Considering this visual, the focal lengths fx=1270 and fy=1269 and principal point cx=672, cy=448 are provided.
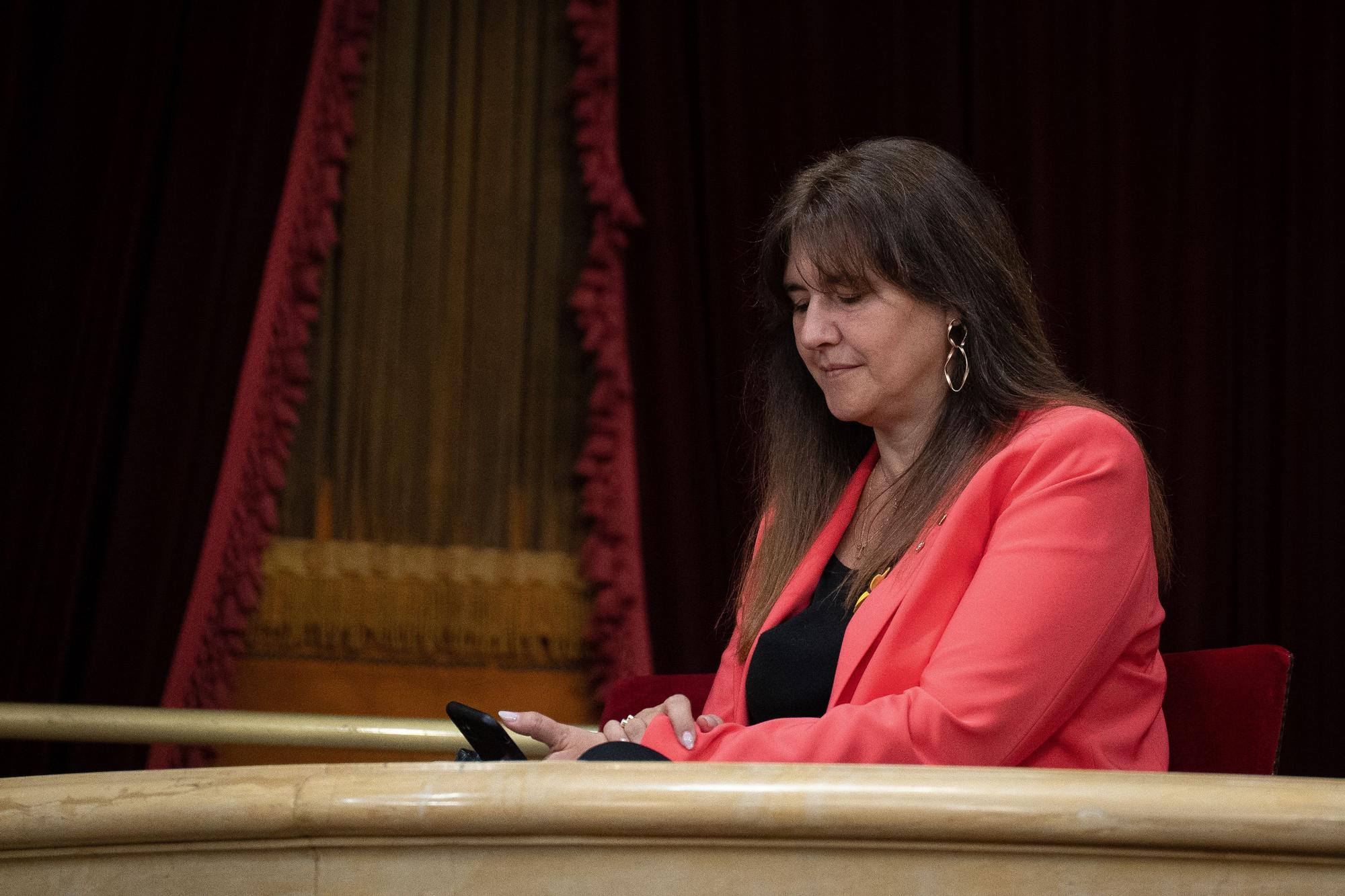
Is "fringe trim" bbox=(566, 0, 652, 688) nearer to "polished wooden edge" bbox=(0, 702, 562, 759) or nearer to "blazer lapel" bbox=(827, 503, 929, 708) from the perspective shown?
"polished wooden edge" bbox=(0, 702, 562, 759)

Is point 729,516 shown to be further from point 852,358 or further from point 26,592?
point 26,592

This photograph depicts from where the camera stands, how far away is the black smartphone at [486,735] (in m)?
1.00

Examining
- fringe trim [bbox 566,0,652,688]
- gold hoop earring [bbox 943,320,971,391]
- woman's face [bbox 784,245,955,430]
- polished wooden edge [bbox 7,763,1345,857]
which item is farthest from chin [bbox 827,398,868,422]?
fringe trim [bbox 566,0,652,688]

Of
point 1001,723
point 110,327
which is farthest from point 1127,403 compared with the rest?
point 110,327

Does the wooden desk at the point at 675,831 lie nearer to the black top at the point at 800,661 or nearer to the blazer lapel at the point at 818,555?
the black top at the point at 800,661

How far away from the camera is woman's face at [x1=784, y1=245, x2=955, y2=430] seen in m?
1.46

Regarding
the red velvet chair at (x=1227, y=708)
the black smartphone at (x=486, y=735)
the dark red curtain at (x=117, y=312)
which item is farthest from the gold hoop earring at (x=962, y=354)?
the dark red curtain at (x=117, y=312)

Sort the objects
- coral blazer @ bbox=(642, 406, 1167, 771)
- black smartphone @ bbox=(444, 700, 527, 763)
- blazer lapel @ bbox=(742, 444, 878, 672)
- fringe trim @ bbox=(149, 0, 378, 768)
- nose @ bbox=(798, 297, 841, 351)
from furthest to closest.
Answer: fringe trim @ bbox=(149, 0, 378, 768)
blazer lapel @ bbox=(742, 444, 878, 672)
nose @ bbox=(798, 297, 841, 351)
coral blazer @ bbox=(642, 406, 1167, 771)
black smartphone @ bbox=(444, 700, 527, 763)

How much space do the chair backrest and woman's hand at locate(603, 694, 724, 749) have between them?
0.49 meters

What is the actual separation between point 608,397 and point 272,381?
2.33 ft

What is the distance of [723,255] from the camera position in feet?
8.80

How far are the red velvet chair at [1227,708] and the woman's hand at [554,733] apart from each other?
0.62 meters

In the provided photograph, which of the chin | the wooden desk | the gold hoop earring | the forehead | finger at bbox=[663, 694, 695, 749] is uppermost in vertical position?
the forehead

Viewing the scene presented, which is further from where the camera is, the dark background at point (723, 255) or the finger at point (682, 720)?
the dark background at point (723, 255)
